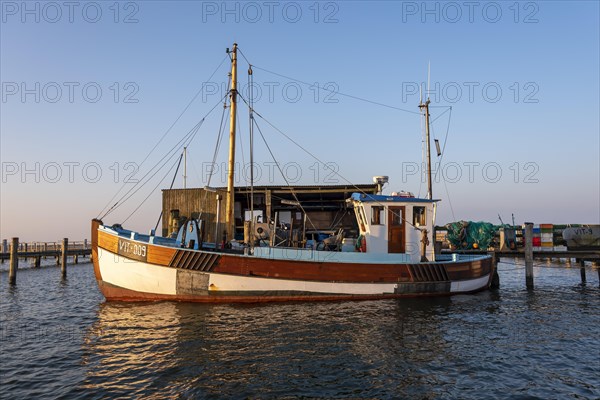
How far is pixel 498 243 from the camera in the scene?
24500 mm

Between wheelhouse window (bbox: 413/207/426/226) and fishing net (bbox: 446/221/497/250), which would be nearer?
wheelhouse window (bbox: 413/207/426/226)

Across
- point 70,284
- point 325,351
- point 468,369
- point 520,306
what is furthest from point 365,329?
point 70,284

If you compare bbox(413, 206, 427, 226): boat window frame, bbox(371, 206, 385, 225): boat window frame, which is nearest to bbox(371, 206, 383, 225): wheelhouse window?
bbox(371, 206, 385, 225): boat window frame

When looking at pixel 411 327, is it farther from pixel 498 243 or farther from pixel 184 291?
pixel 498 243

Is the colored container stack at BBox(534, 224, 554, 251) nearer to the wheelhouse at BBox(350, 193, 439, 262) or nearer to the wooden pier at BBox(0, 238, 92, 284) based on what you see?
the wheelhouse at BBox(350, 193, 439, 262)

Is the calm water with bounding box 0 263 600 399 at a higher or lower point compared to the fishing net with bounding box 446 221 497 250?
lower

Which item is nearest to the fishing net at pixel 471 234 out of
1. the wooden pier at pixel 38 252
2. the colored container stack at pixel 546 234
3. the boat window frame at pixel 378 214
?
the colored container stack at pixel 546 234

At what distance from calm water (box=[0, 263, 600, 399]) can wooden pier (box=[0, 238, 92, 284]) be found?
12691mm

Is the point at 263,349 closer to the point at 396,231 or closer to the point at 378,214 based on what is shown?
the point at 378,214

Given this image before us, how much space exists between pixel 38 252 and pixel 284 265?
31451 millimetres

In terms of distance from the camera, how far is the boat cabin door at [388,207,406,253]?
1758 cm

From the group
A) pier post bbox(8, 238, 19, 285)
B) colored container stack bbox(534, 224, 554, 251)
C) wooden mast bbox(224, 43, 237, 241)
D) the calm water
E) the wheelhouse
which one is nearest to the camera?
the calm water

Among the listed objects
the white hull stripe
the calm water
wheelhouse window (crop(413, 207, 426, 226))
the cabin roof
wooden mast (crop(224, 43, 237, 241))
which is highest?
wooden mast (crop(224, 43, 237, 241))

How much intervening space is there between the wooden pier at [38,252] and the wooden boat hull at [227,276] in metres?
14.2
